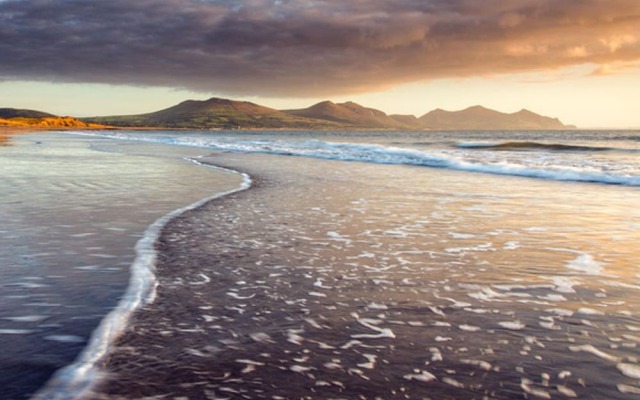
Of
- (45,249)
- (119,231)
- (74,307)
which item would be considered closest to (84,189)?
(119,231)

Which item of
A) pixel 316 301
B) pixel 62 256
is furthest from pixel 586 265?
pixel 62 256

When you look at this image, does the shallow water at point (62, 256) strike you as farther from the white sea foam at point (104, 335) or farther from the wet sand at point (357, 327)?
the wet sand at point (357, 327)

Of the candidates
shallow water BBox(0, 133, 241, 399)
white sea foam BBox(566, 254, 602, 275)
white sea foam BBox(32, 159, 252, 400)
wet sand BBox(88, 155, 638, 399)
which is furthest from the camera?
white sea foam BBox(566, 254, 602, 275)

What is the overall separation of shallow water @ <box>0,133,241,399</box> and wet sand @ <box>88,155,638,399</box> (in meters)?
0.42

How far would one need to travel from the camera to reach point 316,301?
471cm

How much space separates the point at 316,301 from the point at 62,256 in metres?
3.27

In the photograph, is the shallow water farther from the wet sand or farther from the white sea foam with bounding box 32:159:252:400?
the wet sand

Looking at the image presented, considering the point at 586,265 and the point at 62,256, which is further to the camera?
the point at 62,256

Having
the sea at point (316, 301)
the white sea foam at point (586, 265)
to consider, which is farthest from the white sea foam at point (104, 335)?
the white sea foam at point (586, 265)

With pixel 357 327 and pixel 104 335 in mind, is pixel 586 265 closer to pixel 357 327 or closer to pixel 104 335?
pixel 357 327

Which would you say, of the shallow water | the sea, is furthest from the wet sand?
the shallow water

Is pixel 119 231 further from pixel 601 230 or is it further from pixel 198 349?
pixel 601 230

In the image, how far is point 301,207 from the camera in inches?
405

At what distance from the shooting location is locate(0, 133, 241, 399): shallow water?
3.62m
